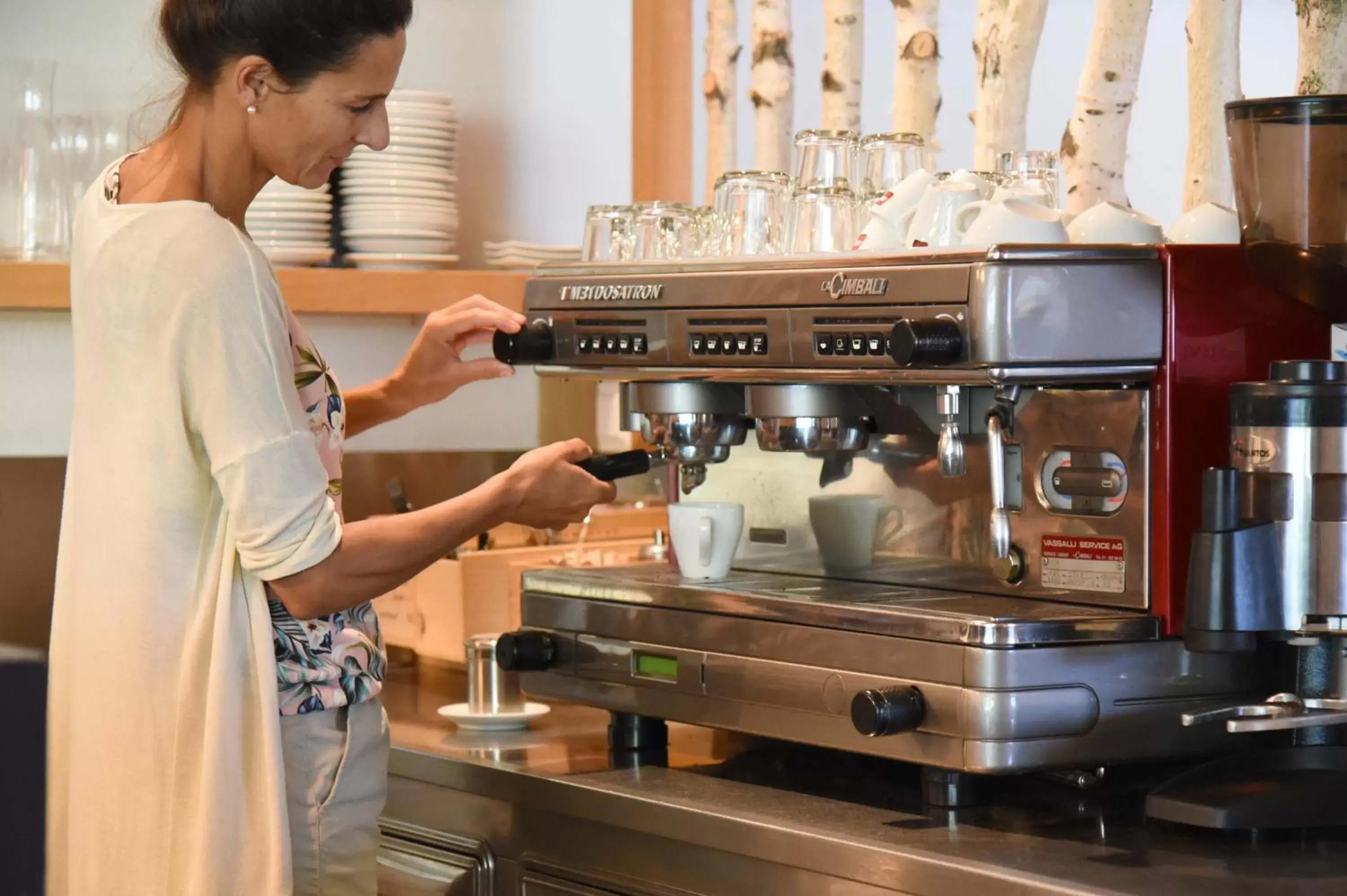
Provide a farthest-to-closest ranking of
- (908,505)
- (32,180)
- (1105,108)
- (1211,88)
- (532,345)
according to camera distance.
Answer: (32,180)
(1105,108)
(1211,88)
(532,345)
(908,505)

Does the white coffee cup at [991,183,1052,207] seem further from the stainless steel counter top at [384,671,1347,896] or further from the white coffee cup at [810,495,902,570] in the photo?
the stainless steel counter top at [384,671,1347,896]

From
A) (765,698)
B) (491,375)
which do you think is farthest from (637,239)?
(765,698)

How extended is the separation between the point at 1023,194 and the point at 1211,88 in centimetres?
48

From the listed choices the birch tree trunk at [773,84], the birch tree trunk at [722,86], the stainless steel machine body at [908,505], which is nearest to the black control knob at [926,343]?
the stainless steel machine body at [908,505]

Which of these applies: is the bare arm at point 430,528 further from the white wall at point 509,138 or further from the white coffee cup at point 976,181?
the white wall at point 509,138

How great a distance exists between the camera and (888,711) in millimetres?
1483

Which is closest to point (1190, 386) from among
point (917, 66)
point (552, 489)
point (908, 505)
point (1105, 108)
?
point (908, 505)

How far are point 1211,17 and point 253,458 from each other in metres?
1.16

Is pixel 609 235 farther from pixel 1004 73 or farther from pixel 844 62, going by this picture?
pixel 844 62

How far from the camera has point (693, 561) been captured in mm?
1796

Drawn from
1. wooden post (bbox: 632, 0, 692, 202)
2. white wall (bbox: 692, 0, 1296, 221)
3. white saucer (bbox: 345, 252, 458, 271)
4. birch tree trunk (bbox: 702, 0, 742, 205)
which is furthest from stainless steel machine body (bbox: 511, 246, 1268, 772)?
white wall (bbox: 692, 0, 1296, 221)

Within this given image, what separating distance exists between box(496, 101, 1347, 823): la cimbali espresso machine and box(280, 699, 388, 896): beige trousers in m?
0.31

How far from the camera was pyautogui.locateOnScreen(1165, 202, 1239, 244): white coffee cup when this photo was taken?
1589mm

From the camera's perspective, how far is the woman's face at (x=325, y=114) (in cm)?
146
